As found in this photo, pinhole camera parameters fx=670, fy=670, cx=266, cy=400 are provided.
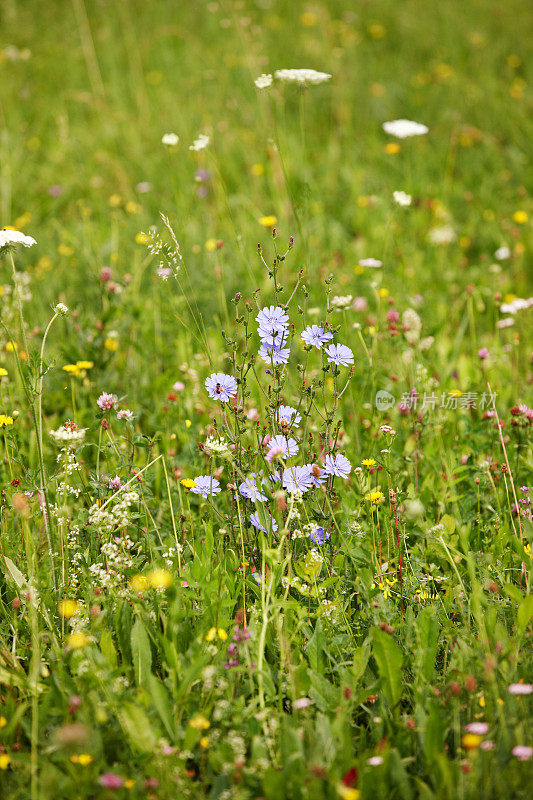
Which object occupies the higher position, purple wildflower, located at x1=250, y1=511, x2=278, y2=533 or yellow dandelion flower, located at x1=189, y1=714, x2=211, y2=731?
purple wildflower, located at x1=250, y1=511, x2=278, y2=533

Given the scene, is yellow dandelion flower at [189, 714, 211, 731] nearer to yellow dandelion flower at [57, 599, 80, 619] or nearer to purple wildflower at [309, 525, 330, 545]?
yellow dandelion flower at [57, 599, 80, 619]

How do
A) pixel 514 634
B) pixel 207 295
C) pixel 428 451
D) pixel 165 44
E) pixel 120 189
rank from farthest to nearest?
pixel 165 44 → pixel 120 189 → pixel 207 295 → pixel 428 451 → pixel 514 634

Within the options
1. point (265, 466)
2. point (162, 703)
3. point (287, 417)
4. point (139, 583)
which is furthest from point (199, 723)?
point (287, 417)

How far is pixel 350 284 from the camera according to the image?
10.3 ft

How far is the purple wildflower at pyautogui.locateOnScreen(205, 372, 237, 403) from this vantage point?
1.58 m

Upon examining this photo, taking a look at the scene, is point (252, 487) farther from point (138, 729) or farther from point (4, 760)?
point (4, 760)

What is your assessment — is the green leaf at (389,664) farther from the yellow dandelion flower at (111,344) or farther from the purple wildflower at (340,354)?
the yellow dandelion flower at (111,344)

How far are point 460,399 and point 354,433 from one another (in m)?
0.41

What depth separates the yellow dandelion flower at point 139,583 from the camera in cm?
146

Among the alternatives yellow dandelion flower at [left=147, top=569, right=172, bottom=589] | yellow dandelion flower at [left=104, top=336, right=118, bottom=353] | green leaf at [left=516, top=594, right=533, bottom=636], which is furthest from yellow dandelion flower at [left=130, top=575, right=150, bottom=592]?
yellow dandelion flower at [left=104, top=336, right=118, bottom=353]

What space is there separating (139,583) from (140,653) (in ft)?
0.49

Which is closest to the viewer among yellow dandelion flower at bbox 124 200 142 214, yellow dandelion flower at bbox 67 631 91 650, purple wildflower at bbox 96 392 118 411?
yellow dandelion flower at bbox 67 631 91 650

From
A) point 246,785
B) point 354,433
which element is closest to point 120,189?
point 354,433

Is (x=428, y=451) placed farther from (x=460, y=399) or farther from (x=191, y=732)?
(x=191, y=732)
